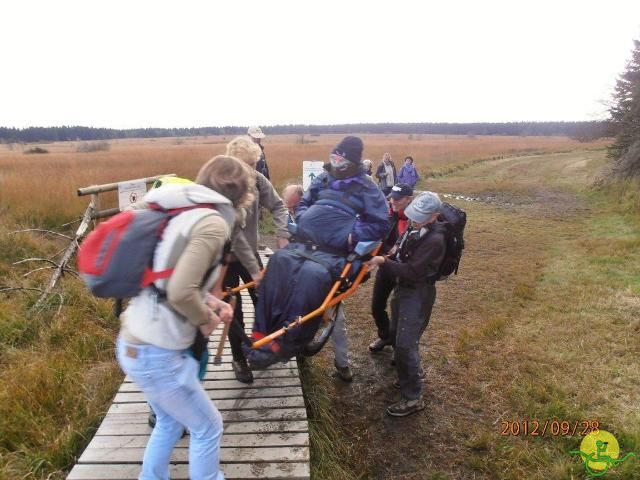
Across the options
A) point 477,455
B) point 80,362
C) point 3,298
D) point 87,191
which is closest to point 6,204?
point 3,298

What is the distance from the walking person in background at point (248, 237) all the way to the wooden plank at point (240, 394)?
0.13 meters

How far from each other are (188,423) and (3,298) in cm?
452

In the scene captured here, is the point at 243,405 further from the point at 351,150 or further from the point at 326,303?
the point at 351,150

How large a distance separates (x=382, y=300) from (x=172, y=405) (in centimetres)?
301

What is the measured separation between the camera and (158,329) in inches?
73.5

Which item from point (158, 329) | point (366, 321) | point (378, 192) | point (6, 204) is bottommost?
point (366, 321)

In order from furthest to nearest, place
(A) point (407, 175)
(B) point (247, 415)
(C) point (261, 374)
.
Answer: (A) point (407, 175) < (C) point (261, 374) < (B) point (247, 415)

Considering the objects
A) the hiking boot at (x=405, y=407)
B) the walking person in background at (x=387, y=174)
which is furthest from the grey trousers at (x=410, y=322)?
the walking person in background at (x=387, y=174)

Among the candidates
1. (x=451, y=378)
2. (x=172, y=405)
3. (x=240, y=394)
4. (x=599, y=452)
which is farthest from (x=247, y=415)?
(x=599, y=452)

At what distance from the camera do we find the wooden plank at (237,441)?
2869mm

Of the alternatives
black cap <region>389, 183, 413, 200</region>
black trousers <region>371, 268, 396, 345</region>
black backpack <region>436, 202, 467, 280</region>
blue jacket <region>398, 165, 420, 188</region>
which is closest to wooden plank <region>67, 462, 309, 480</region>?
black backpack <region>436, 202, 467, 280</region>

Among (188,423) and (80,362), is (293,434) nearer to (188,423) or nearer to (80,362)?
(188,423)

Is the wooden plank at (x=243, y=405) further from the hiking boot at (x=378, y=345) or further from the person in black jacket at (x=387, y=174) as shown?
the person in black jacket at (x=387, y=174)

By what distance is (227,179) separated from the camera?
2137 millimetres
